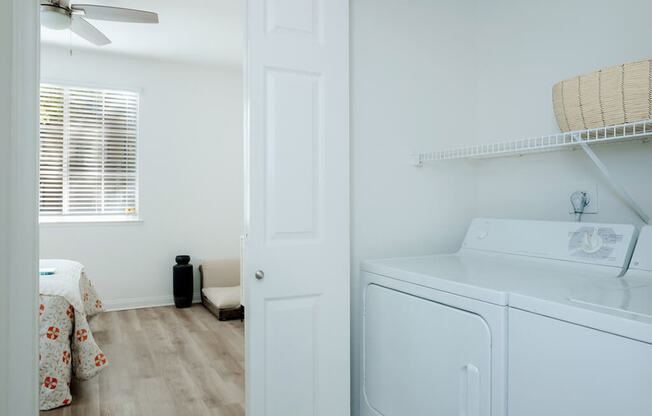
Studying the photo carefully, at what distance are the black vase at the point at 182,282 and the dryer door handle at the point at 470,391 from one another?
3.88 m

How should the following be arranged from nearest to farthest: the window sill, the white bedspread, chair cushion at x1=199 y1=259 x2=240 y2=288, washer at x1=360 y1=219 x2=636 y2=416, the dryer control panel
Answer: washer at x1=360 y1=219 x2=636 y2=416
the dryer control panel
the white bedspread
the window sill
chair cushion at x1=199 y1=259 x2=240 y2=288

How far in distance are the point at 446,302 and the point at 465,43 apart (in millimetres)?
1492

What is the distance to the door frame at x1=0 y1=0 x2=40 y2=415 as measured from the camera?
0.70 meters

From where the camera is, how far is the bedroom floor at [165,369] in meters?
2.48

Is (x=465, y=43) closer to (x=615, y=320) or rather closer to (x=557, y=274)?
(x=557, y=274)

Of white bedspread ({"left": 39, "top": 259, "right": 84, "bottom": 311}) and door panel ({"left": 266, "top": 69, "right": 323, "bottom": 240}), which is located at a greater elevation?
door panel ({"left": 266, "top": 69, "right": 323, "bottom": 240})

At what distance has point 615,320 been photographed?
101cm

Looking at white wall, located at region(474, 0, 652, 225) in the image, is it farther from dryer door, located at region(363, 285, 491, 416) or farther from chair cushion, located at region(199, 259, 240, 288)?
chair cushion, located at region(199, 259, 240, 288)

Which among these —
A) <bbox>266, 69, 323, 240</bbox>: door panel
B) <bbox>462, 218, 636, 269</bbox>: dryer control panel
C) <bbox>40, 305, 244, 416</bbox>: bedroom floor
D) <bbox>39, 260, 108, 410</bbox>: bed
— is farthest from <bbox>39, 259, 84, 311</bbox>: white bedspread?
<bbox>462, 218, 636, 269</bbox>: dryer control panel

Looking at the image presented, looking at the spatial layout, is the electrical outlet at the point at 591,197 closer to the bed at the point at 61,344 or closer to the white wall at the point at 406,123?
the white wall at the point at 406,123

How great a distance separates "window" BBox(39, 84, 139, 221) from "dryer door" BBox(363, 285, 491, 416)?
3760mm

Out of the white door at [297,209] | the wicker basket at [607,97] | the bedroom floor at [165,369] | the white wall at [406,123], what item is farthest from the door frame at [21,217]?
the bedroom floor at [165,369]

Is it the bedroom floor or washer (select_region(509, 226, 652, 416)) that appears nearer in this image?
washer (select_region(509, 226, 652, 416))

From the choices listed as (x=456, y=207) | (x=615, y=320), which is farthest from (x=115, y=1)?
(x=615, y=320)
